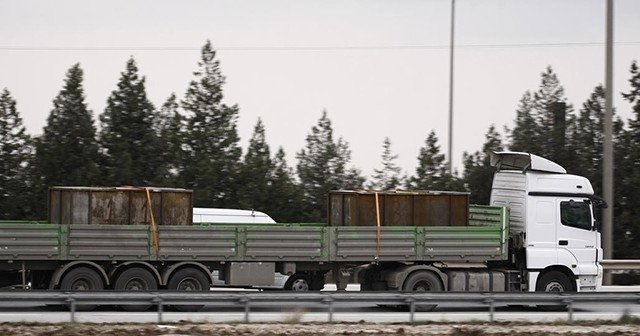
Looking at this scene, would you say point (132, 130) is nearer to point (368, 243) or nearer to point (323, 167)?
point (323, 167)

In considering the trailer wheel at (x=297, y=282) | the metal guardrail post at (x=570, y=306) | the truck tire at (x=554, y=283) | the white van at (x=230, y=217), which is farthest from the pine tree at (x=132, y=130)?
the metal guardrail post at (x=570, y=306)

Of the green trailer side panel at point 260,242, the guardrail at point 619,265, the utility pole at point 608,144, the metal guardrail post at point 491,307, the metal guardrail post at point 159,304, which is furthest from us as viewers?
the guardrail at point 619,265

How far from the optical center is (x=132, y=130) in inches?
1554

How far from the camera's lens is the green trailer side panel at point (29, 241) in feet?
74.0

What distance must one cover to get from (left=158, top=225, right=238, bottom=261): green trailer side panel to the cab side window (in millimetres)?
7004

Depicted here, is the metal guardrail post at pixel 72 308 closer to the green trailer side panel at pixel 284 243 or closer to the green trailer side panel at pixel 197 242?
the green trailer side panel at pixel 197 242

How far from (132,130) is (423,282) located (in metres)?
17.5

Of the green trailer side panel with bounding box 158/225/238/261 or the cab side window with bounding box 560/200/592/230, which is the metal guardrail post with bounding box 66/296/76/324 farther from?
the cab side window with bounding box 560/200/592/230

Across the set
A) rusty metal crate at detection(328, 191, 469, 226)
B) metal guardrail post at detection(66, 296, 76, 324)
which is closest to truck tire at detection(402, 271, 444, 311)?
rusty metal crate at detection(328, 191, 469, 226)

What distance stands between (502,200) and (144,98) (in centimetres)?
1750

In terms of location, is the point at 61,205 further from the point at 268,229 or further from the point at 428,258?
the point at 428,258

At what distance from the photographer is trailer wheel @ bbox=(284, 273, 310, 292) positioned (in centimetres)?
2533

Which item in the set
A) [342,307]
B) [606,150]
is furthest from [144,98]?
[342,307]

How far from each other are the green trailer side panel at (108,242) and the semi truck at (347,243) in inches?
0.8
